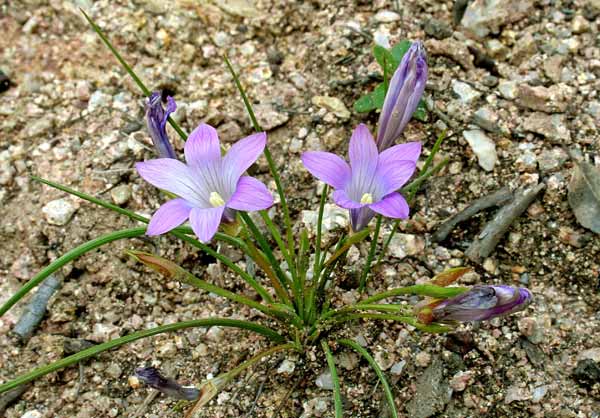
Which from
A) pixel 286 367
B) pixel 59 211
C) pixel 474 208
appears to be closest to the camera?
pixel 286 367

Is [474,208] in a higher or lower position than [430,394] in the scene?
higher

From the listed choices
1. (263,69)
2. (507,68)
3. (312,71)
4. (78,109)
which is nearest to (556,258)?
(507,68)

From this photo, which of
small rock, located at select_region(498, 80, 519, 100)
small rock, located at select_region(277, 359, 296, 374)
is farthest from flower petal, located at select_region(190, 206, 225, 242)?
small rock, located at select_region(498, 80, 519, 100)

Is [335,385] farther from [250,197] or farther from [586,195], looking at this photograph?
[586,195]

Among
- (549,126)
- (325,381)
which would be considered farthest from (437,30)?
(325,381)

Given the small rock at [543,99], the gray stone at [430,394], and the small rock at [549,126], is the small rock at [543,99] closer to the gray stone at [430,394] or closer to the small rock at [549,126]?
the small rock at [549,126]

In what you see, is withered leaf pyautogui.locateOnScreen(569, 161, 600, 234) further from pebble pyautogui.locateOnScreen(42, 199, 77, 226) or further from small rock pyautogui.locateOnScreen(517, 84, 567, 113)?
pebble pyautogui.locateOnScreen(42, 199, 77, 226)

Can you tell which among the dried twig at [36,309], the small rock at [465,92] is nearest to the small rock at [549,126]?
the small rock at [465,92]

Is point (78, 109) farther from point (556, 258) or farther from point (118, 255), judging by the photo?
point (556, 258)
